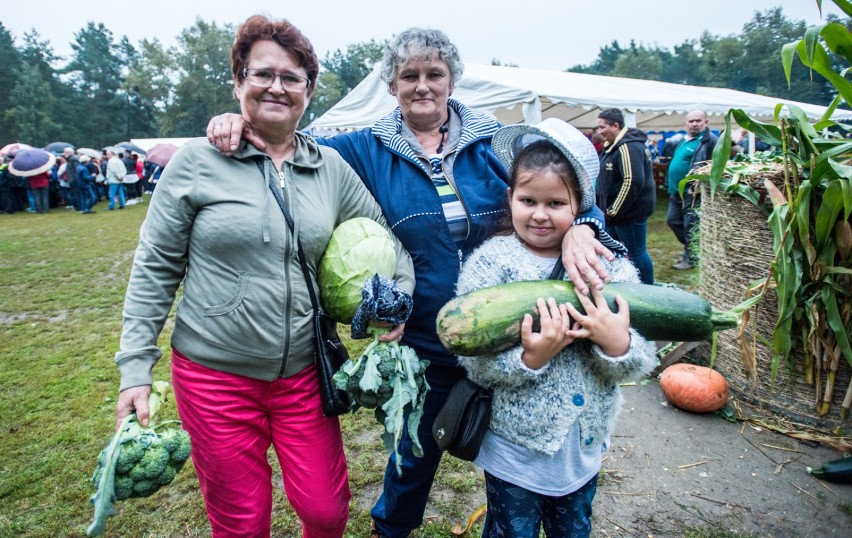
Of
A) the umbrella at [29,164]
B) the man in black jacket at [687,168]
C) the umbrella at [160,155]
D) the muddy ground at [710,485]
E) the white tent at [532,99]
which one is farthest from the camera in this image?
the umbrella at [160,155]

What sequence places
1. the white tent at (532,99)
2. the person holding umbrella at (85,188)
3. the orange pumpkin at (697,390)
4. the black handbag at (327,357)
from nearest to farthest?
the black handbag at (327,357), the orange pumpkin at (697,390), the white tent at (532,99), the person holding umbrella at (85,188)

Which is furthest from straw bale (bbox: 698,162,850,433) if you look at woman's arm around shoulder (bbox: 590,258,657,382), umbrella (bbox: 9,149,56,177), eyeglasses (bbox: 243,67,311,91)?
umbrella (bbox: 9,149,56,177)

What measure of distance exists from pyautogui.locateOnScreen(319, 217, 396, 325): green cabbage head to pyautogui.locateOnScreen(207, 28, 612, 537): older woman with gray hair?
0.79ft

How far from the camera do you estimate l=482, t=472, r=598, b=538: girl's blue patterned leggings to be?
5.71 feet

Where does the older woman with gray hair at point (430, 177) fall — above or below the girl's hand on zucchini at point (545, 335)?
above

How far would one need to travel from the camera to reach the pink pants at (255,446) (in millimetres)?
1789

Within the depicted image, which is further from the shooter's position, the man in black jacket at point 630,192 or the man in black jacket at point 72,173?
the man in black jacket at point 72,173

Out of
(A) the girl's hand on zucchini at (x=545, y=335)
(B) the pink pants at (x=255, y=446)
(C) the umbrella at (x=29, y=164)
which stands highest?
(C) the umbrella at (x=29, y=164)

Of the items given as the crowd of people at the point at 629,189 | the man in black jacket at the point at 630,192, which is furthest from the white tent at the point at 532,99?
the man in black jacket at the point at 630,192

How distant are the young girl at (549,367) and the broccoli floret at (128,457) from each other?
109 centimetres

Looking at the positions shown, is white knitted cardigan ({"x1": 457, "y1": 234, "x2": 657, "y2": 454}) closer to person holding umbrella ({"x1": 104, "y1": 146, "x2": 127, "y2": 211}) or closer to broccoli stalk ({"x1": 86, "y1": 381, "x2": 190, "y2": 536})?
broccoli stalk ({"x1": 86, "y1": 381, "x2": 190, "y2": 536})

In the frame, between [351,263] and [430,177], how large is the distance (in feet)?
1.86

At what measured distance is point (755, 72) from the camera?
63438 mm

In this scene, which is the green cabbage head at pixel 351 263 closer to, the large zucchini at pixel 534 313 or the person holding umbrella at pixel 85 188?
the large zucchini at pixel 534 313
